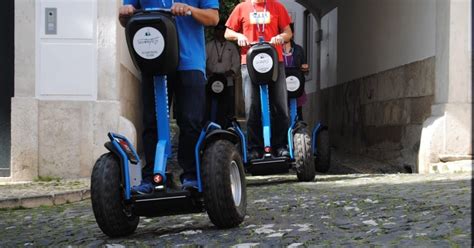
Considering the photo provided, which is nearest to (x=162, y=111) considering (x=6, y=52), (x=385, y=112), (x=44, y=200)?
(x=44, y=200)

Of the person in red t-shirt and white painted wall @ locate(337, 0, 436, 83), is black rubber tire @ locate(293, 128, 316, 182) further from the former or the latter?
white painted wall @ locate(337, 0, 436, 83)

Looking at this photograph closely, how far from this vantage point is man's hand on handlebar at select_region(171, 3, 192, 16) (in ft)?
11.7

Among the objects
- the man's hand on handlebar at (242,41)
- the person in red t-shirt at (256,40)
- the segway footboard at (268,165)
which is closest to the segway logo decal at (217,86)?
the person in red t-shirt at (256,40)

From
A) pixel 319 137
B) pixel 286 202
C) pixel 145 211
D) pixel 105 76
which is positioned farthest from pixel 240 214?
pixel 319 137

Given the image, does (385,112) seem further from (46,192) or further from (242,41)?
(46,192)

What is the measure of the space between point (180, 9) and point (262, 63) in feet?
8.26

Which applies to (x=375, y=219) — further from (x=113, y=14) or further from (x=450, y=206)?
(x=113, y=14)

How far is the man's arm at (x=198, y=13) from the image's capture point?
3.56m

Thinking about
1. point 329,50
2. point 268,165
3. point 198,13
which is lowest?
point 268,165

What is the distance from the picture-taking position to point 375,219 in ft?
12.3

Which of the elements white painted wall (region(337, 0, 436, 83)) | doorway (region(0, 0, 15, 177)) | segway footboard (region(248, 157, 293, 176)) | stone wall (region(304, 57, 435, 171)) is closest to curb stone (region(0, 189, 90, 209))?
segway footboard (region(248, 157, 293, 176))

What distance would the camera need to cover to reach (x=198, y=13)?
3.71m

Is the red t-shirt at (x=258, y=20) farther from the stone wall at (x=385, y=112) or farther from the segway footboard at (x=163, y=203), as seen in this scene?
the segway footboard at (x=163, y=203)

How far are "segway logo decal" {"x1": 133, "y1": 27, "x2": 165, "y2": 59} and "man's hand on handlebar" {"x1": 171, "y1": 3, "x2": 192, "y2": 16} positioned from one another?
0.57 feet
